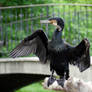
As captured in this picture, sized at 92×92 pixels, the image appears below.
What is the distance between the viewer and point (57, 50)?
3.87 meters

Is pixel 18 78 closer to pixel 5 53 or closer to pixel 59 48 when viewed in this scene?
pixel 5 53

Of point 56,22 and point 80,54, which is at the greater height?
point 56,22

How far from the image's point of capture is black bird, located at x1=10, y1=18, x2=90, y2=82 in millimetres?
3838

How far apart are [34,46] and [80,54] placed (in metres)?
0.57

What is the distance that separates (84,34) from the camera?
26.0 ft

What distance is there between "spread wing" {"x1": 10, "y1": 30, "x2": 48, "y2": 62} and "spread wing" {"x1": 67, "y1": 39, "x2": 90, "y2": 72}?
1.00 feet

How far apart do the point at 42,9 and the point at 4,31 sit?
1051 millimetres

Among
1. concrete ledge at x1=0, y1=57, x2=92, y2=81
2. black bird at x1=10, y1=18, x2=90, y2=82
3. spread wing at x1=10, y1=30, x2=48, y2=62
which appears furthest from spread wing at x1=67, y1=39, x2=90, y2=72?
concrete ledge at x1=0, y1=57, x2=92, y2=81

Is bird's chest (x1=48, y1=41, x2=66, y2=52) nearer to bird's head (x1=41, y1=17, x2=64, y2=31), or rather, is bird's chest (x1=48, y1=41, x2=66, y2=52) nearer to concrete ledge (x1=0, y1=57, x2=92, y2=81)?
bird's head (x1=41, y1=17, x2=64, y2=31)

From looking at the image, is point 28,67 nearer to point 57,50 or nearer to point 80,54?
point 80,54

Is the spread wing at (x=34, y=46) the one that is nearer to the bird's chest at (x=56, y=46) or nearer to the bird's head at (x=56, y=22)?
the bird's chest at (x=56, y=46)

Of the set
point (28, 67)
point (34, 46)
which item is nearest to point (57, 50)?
point (34, 46)

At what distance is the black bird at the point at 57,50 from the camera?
384 cm

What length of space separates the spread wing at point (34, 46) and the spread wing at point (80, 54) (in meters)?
0.30
